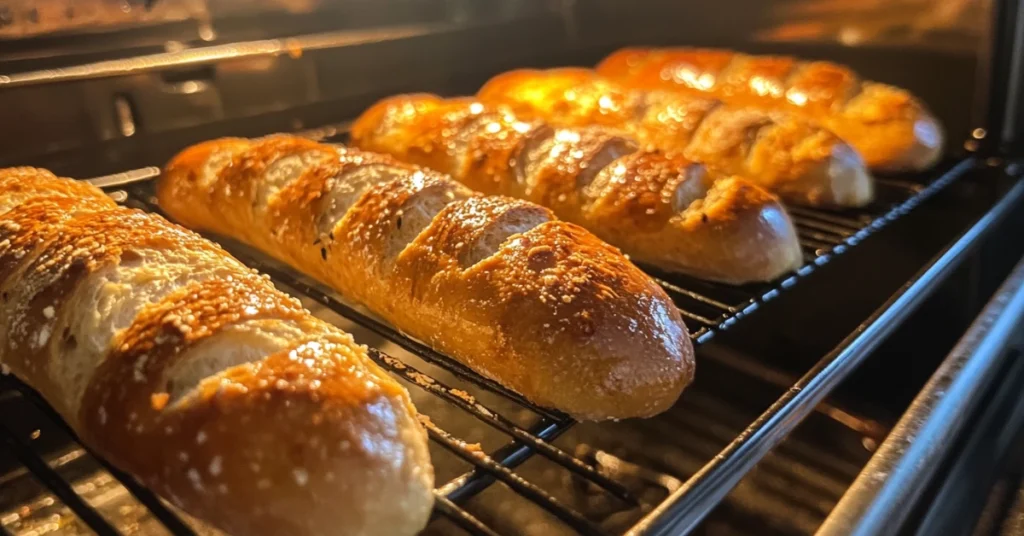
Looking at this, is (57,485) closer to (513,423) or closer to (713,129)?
(513,423)

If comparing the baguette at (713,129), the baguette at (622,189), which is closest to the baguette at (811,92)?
the baguette at (713,129)

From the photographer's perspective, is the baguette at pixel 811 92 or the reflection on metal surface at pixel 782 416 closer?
the reflection on metal surface at pixel 782 416

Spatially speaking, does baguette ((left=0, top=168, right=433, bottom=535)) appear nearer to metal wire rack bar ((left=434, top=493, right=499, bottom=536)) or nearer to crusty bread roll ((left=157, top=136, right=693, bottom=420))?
metal wire rack bar ((left=434, top=493, right=499, bottom=536))

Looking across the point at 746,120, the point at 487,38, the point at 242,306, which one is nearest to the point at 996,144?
the point at 746,120

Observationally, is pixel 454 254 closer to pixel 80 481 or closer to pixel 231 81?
pixel 80 481

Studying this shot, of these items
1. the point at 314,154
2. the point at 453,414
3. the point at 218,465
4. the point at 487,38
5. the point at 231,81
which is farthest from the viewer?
the point at 487,38

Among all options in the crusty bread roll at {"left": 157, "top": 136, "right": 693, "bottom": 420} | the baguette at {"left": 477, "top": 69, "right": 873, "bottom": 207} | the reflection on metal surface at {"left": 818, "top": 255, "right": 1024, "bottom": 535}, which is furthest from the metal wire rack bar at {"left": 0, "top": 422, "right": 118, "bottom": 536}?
the baguette at {"left": 477, "top": 69, "right": 873, "bottom": 207}

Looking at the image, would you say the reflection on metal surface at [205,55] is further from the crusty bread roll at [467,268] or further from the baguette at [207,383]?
the baguette at [207,383]
